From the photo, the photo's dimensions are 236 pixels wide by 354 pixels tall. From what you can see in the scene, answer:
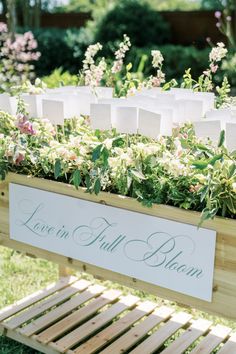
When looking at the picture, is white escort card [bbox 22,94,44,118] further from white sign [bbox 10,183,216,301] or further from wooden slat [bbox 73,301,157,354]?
wooden slat [bbox 73,301,157,354]

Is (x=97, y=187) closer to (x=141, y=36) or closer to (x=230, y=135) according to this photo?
(x=230, y=135)

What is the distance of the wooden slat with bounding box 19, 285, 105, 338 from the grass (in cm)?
11

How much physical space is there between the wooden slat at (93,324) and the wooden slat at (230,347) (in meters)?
0.44

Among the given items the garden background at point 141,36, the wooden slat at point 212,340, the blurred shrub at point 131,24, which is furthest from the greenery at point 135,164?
the blurred shrub at point 131,24

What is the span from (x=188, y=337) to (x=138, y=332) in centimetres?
19

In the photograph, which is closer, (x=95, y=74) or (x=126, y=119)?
(x=126, y=119)

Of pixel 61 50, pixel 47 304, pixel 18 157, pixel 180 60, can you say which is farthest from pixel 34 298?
pixel 61 50

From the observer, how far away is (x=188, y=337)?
2164 mm

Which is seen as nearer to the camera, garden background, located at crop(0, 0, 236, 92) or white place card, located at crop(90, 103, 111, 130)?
white place card, located at crop(90, 103, 111, 130)

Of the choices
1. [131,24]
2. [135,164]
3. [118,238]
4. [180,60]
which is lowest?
[118,238]

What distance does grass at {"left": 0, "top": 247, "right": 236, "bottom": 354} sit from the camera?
2.47 meters

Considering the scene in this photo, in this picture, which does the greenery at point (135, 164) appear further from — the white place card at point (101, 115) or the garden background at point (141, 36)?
the garden background at point (141, 36)

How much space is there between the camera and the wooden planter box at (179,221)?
1.44 m

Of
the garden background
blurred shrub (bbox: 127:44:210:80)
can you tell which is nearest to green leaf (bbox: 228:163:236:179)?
the garden background
